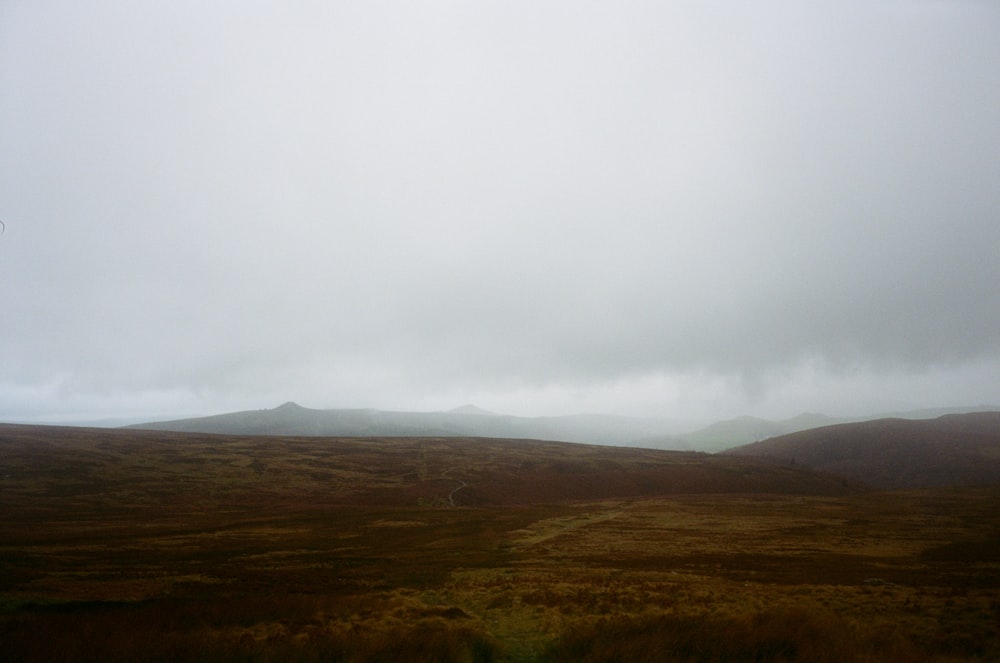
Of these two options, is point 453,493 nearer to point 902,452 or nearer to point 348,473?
point 348,473

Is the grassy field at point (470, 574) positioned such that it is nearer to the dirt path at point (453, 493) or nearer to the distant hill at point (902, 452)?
the dirt path at point (453, 493)

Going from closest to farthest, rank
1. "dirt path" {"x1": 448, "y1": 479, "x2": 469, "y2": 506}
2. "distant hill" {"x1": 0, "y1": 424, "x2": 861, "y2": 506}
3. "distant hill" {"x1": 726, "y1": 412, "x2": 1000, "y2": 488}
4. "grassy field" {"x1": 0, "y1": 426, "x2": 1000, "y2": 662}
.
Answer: "grassy field" {"x1": 0, "y1": 426, "x2": 1000, "y2": 662}
"distant hill" {"x1": 0, "y1": 424, "x2": 861, "y2": 506}
"dirt path" {"x1": 448, "y1": 479, "x2": 469, "y2": 506}
"distant hill" {"x1": 726, "y1": 412, "x2": 1000, "y2": 488}

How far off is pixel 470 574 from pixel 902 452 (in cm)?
15250

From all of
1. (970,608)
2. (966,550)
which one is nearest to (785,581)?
(970,608)

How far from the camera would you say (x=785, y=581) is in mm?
24531

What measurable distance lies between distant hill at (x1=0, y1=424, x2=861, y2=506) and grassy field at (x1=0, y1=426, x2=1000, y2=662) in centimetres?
104

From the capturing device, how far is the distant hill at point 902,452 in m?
111

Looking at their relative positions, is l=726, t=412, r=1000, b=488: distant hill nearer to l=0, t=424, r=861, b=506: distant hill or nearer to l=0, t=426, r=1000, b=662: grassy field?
l=0, t=424, r=861, b=506: distant hill

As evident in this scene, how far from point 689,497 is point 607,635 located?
234ft

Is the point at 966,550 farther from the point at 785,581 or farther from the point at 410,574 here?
the point at 410,574

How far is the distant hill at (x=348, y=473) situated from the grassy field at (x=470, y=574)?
104cm

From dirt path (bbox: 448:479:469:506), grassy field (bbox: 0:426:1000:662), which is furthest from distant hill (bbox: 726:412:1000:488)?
dirt path (bbox: 448:479:469:506)

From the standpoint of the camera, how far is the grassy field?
1441 centimetres

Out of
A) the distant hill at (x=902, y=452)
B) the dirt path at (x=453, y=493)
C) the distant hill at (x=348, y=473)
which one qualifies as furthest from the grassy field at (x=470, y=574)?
the distant hill at (x=902, y=452)
